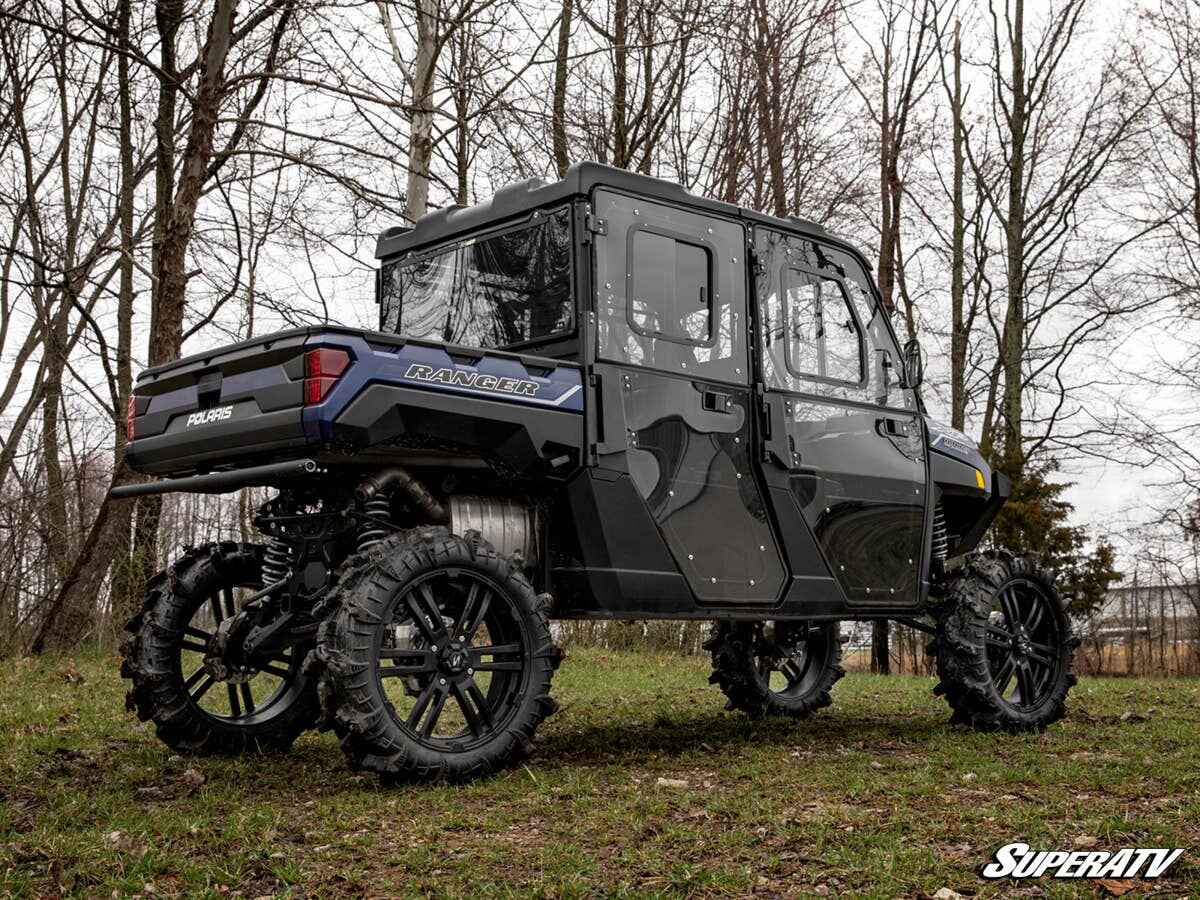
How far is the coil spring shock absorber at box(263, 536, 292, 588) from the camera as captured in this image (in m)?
6.07

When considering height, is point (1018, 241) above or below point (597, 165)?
above

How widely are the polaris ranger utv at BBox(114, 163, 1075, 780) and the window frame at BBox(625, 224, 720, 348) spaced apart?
0.6 inches

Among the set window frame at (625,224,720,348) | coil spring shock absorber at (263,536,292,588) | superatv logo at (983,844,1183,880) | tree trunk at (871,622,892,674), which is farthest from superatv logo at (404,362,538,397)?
tree trunk at (871,622,892,674)

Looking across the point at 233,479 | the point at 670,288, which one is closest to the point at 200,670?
the point at 233,479

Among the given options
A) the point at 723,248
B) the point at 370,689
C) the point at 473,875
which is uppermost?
the point at 723,248

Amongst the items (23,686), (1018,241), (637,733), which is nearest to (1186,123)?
(1018,241)

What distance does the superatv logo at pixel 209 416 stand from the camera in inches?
217

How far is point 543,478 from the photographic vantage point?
19.7ft

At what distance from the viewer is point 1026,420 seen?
72.5 ft

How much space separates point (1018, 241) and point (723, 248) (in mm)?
17350

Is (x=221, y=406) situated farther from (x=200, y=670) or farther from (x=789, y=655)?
(x=789, y=655)

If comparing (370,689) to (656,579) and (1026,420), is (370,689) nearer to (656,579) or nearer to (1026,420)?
(656,579)

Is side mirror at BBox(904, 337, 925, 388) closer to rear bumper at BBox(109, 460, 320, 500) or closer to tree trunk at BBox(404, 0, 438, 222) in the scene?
rear bumper at BBox(109, 460, 320, 500)

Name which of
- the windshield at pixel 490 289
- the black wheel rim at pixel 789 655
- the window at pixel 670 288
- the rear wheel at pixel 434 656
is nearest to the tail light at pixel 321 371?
the rear wheel at pixel 434 656
